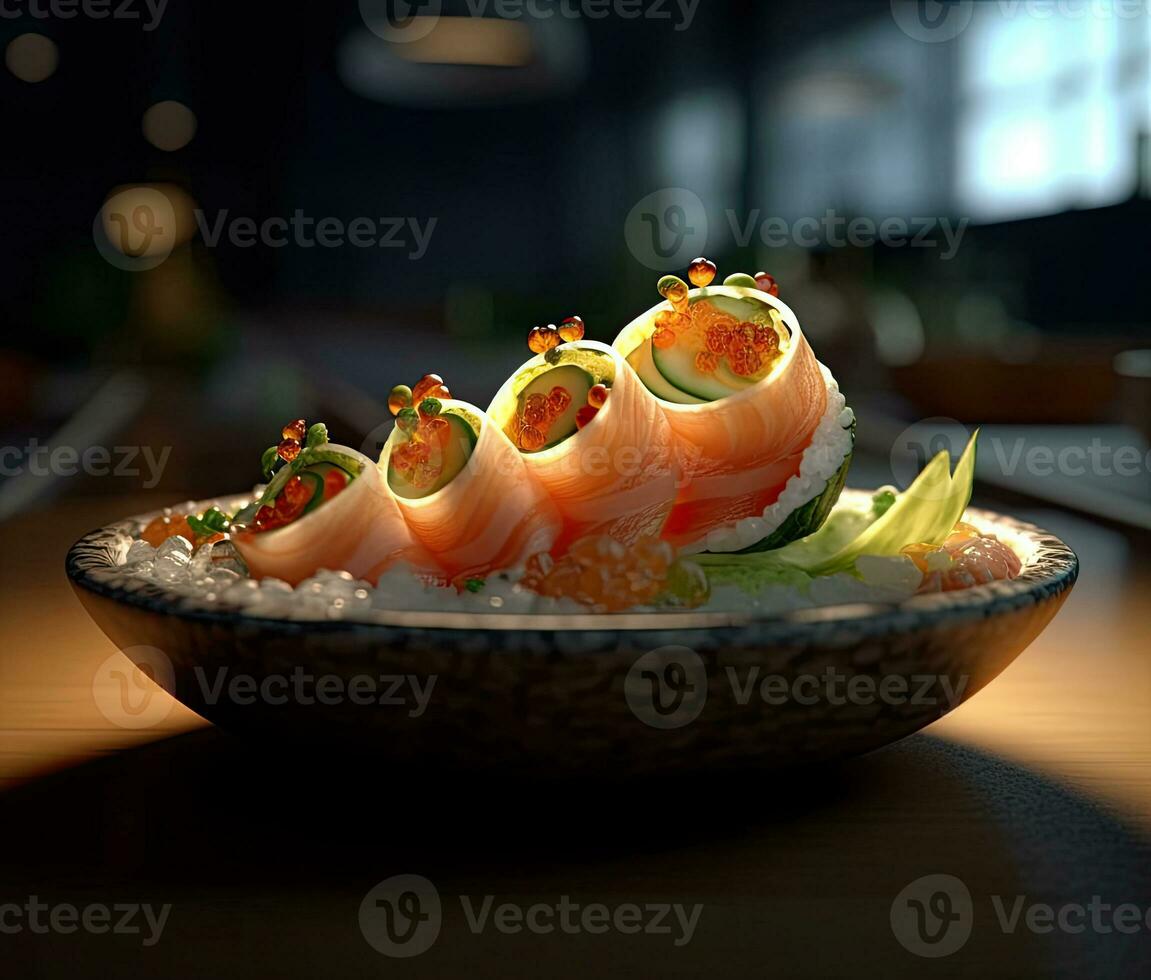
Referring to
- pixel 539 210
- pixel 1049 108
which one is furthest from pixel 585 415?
pixel 539 210

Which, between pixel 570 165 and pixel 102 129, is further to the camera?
pixel 570 165

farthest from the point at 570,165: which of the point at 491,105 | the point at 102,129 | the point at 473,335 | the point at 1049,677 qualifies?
the point at 1049,677

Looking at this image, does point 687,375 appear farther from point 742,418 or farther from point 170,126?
point 170,126

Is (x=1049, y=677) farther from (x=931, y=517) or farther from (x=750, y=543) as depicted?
(x=750, y=543)

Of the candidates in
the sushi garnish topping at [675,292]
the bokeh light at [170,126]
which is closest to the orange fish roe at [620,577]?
the sushi garnish topping at [675,292]

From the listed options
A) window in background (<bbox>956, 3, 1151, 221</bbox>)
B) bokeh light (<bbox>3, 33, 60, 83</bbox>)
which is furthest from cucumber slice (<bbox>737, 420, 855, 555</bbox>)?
bokeh light (<bbox>3, 33, 60, 83</bbox>)
